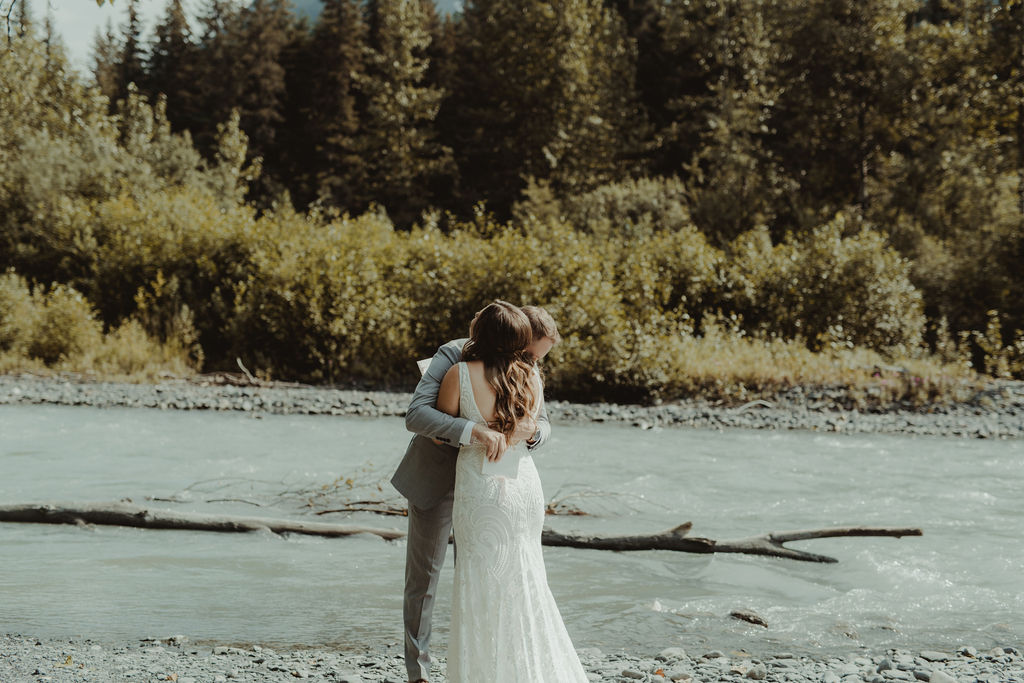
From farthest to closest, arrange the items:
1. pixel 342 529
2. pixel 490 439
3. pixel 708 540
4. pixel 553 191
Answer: pixel 553 191 < pixel 342 529 < pixel 708 540 < pixel 490 439

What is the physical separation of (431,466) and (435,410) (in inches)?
14.6

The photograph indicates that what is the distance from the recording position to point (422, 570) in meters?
4.48

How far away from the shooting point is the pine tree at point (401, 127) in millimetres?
44156

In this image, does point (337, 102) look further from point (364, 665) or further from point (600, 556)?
point (364, 665)

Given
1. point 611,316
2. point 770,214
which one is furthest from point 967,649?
point 770,214

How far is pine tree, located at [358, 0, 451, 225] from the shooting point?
4416 cm

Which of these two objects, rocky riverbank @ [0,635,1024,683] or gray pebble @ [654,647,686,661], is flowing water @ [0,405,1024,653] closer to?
gray pebble @ [654,647,686,661]

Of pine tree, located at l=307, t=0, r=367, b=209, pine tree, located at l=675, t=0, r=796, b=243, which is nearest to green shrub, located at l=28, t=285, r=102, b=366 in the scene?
pine tree, located at l=675, t=0, r=796, b=243

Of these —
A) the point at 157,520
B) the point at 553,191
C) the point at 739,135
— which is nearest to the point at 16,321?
the point at 157,520

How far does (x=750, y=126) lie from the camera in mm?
37406

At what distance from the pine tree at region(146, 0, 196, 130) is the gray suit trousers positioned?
173 feet

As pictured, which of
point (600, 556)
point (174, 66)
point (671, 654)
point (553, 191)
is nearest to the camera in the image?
point (671, 654)

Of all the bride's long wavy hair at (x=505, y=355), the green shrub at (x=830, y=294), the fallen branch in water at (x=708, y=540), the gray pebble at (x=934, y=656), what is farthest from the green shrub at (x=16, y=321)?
the gray pebble at (x=934, y=656)

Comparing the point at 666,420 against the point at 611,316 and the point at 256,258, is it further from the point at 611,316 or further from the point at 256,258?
the point at 256,258
